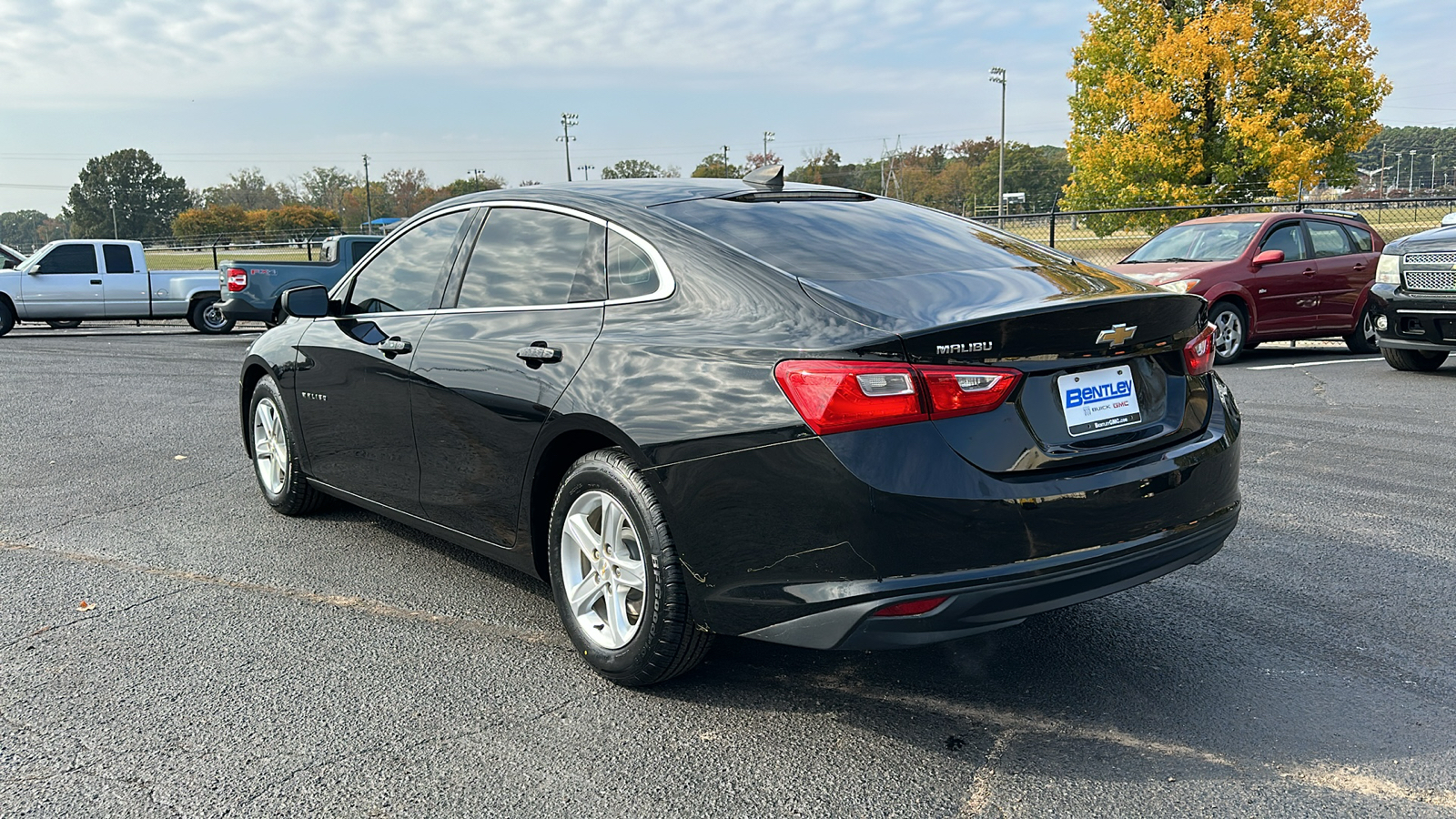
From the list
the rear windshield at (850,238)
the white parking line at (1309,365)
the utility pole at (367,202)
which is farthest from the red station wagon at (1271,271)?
the utility pole at (367,202)

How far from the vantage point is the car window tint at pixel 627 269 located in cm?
345

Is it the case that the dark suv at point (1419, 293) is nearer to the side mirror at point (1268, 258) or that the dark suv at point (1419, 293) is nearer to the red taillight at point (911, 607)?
the side mirror at point (1268, 258)

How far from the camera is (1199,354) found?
3.45 m

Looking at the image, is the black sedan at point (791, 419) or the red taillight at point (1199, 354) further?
the red taillight at point (1199, 354)

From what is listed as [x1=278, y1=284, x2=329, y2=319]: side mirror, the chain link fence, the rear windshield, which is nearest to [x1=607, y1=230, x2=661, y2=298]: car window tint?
the rear windshield

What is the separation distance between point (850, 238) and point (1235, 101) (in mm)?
32138

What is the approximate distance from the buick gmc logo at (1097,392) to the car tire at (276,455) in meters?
3.77

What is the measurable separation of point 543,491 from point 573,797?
46.8 inches

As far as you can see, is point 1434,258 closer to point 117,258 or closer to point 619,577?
point 619,577

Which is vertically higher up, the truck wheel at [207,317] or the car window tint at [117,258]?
the car window tint at [117,258]

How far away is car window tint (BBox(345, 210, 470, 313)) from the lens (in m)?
4.38

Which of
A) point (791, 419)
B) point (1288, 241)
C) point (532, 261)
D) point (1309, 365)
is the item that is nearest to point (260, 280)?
point (1288, 241)

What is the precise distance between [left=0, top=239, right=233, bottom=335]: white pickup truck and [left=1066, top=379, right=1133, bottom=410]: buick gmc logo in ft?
65.5

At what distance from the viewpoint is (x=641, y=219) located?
3625 mm
